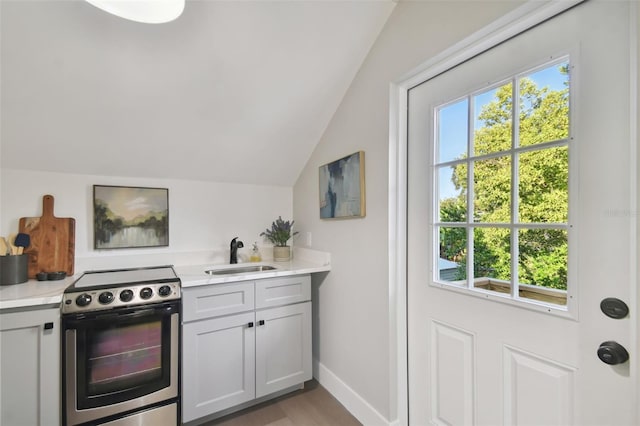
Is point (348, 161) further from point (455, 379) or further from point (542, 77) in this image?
point (455, 379)

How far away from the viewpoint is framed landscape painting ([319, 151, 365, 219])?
191cm

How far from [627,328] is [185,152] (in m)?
2.50

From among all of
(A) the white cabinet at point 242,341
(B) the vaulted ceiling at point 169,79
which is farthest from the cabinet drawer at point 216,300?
(B) the vaulted ceiling at point 169,79

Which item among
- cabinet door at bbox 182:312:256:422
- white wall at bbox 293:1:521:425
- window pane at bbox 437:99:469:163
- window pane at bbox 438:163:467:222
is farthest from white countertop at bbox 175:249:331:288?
window pane at bbox 437:99:469:163

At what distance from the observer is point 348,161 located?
2037mm

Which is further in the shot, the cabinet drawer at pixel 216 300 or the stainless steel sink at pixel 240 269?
the stainless steel sink at pixel 240 269

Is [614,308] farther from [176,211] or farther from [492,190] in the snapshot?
[176,211]

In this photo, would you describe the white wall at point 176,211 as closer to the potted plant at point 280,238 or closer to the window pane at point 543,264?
the potted plant at point 280,238

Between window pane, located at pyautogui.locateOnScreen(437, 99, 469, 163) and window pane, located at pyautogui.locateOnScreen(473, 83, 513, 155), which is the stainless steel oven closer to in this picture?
window pane, located at pyautogui.locateOnScreen(437, 99, 469, 163)

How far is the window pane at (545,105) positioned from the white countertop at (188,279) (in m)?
1.51

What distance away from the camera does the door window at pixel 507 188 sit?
1086mm

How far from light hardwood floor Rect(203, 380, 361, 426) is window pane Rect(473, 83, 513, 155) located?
1801 mm

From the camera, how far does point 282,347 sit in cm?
213

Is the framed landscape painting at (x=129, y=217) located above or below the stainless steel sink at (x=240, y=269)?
above
